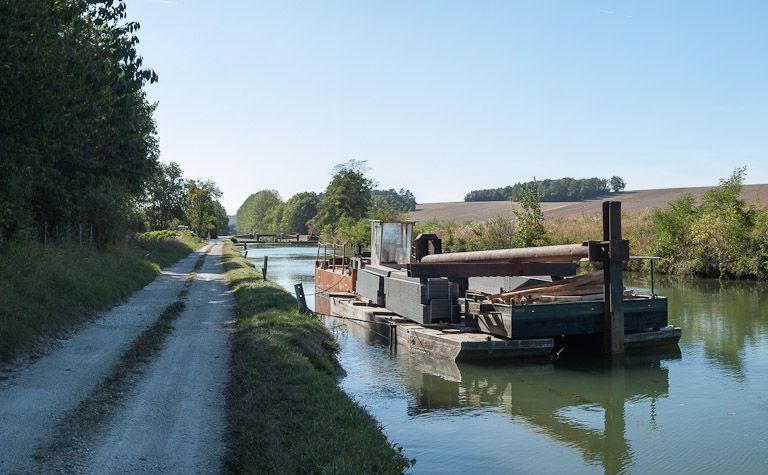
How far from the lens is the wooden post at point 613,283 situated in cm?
1526

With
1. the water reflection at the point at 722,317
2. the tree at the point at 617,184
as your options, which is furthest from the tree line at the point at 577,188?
the water reflection at the point at 722,317

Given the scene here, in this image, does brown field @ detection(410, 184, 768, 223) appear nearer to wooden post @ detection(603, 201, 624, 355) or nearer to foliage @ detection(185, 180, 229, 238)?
foliage @ detection(185, 180, 229, 238)

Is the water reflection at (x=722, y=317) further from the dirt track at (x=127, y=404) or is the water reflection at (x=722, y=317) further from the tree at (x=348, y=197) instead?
the tree at (x=348, y=197)

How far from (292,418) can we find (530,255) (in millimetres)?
9303

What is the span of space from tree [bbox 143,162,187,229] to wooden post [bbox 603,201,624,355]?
6851 cm

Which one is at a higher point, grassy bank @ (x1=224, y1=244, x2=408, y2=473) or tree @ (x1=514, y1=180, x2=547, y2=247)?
tree @ (x1=514, y1=180, x2=547, y2=247)

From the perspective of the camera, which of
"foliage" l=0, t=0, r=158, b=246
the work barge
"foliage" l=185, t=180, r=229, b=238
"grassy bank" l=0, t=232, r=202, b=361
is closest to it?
"foliage" l=0, t=0, r=158, b=246

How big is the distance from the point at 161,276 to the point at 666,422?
84.9ft

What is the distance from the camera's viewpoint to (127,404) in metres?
9.16

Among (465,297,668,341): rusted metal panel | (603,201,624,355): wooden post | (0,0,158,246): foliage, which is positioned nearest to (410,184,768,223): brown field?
(465,297,668,341): rusted metal panel

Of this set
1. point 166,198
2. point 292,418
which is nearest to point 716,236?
point 292,418

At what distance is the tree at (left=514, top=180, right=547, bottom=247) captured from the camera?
48.3 metres

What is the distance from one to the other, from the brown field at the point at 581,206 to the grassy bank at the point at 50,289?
5114 cm

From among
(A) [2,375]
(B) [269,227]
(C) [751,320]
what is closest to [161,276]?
(A) [2,375]
